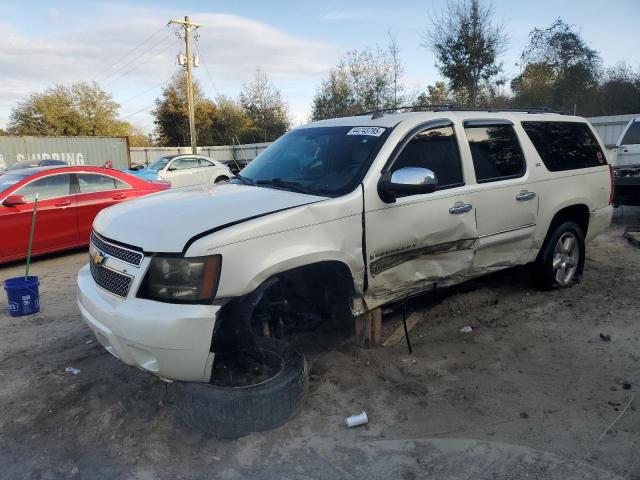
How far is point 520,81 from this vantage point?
24.7 meters

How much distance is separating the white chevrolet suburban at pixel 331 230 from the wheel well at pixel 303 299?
1 centimetres

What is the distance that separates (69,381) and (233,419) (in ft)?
5.17

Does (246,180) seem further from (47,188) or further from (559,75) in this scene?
(559,75)

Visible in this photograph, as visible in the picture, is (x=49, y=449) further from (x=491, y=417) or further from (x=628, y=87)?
(x=628, y=87)

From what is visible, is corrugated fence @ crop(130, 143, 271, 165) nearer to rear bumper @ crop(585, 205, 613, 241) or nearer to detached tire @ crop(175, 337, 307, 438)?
rear bumper @ crop(585, 205, 613, 241)

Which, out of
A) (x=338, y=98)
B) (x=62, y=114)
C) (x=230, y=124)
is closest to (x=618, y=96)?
(x=338, y=98)

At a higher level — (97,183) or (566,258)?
(97,183)

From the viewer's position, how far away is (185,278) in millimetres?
2629

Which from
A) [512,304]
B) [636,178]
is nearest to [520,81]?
[636,178]

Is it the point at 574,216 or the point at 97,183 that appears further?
the point at 97,183

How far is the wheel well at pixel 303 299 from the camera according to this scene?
3.20 metres

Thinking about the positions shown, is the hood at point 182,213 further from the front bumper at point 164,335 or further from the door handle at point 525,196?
the door handle at point 525,196

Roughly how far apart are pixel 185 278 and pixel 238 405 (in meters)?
0.83

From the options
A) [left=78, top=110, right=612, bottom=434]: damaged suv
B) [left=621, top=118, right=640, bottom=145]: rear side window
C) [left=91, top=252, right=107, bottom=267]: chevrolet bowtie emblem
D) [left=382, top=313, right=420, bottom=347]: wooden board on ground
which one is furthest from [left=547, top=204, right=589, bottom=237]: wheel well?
[left=621, top=118, right=640, bottom=145]: rear side window
